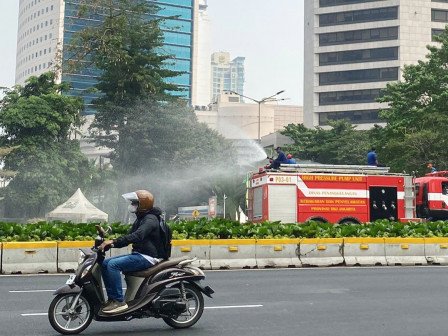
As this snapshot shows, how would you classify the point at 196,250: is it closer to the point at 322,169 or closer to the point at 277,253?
the point at 277,253

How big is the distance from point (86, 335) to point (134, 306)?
70cm

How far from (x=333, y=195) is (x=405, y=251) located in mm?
7571

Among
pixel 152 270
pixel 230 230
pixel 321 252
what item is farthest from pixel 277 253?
pixel 152 270

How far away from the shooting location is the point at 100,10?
3922 cm

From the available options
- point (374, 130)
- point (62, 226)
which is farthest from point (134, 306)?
point (374, 130)

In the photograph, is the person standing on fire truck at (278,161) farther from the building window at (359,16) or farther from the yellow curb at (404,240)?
the building window at (359,16)

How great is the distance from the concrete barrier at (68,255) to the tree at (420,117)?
32692 mm

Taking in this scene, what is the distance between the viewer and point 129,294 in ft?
28.8

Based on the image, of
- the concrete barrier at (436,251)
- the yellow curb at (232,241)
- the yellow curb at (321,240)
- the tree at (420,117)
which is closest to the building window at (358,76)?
the tree at (420,117)

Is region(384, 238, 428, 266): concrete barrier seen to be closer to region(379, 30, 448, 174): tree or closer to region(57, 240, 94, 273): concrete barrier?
region(57, 240, 94, 273): concrete barrier

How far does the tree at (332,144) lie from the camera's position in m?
72.4

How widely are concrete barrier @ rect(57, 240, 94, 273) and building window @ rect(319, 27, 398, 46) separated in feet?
290

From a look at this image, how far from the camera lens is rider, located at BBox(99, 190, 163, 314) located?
8.61 metres

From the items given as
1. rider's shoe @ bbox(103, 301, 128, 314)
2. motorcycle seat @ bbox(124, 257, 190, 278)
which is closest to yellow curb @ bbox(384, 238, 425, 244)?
motorcycle seat @ bbox(124, 257, 190, 278)
